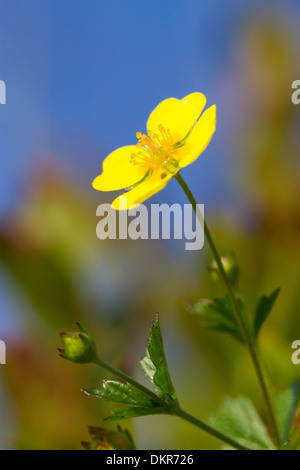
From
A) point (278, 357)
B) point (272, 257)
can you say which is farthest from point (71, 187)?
point (278, 357)

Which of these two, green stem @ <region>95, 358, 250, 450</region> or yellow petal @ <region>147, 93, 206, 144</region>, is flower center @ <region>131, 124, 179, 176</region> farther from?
green stem @ <region>95, 358, 250, 450</region>

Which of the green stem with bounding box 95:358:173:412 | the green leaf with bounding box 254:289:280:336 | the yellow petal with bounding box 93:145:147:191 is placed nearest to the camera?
the green stem with bounding box 95:358:173:412

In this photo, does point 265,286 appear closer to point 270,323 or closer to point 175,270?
point 270,323

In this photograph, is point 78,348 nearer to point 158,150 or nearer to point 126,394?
point 126,394

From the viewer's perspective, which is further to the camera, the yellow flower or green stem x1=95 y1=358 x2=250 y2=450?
the yellow flower

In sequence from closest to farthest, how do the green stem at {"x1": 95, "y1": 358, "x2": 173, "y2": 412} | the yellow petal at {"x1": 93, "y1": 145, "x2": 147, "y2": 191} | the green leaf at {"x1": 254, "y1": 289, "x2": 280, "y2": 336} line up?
the green stem at {"x1": 95, "y1": 358, "x2": 173, "y2": 412} < the green leaf at {"x1": 254, "y1": 289, "x2": 280, "y2": 336} < the yellow petal at {"x1": 93, "y1": 145, "x2": 147, "y2": 191}

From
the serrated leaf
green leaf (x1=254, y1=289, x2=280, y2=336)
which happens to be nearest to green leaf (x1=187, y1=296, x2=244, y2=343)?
green leaf (x1=254, y1=289, x2=280, y2=336)

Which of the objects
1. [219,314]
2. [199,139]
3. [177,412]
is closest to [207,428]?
[177,412]
